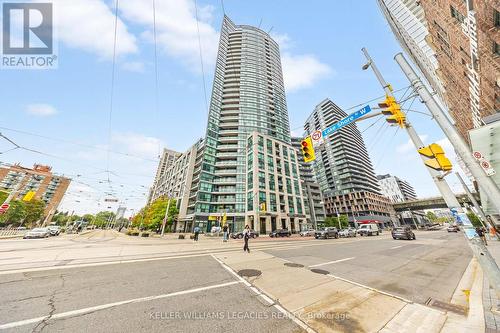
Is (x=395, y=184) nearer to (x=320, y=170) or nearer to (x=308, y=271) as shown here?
(x=320, y=170)

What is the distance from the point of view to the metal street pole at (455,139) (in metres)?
3.62

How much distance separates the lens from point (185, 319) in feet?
11.7

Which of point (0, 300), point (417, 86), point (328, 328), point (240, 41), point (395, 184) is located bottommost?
point (328, 328)

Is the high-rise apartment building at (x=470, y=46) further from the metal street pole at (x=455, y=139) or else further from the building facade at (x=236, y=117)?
the building facade at (x=236, y=117)

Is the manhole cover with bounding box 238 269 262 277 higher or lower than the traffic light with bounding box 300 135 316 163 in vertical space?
lower

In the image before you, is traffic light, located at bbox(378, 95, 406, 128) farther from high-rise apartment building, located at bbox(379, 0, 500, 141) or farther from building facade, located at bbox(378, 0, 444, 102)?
building facade, located at bbox(378, 0, 444, 102)

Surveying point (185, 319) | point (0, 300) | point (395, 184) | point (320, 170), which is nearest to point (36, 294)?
point (0, 300)

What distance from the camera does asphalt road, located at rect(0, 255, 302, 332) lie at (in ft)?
10.8

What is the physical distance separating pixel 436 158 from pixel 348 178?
94215 mm

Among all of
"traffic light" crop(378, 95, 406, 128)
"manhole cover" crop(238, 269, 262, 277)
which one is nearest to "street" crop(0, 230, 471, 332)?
"manhole cover" crop(238, 269, 262, 277)

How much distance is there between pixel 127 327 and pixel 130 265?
559 centimetres

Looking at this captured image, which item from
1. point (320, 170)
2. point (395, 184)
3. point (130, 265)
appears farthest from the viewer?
point (395, 184)

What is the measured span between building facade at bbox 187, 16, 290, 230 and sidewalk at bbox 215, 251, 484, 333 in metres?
32.5

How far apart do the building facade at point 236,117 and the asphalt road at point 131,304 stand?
31.6 meters
